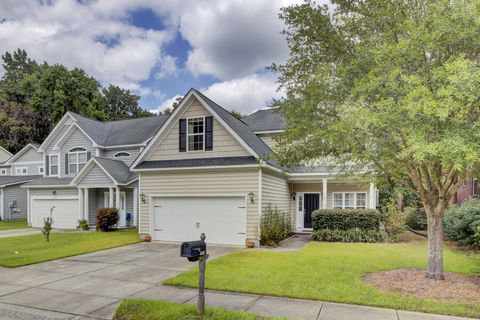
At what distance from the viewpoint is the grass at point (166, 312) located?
16.4 feet

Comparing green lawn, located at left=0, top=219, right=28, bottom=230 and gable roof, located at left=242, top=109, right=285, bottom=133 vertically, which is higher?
gable roof, located at left=242, top=109, right=285, bottom=133

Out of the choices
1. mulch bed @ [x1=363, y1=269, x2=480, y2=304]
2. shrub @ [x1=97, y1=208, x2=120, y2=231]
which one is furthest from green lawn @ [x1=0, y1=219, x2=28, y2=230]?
mulch bed @ [x1=363, y1=269, x2=480, y2=304]

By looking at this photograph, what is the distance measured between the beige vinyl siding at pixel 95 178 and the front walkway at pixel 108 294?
9.47 metres

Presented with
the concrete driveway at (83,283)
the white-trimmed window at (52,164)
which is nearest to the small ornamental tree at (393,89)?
the concrete driveway at (83,283)

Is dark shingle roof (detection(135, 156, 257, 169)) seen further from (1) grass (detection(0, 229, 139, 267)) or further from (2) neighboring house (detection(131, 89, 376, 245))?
→ (1) grass (detection(0, 229, 139, 267))

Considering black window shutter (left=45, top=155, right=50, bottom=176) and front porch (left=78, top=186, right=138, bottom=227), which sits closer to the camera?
front porch (left=78, top=186, right=138, bottom=227)

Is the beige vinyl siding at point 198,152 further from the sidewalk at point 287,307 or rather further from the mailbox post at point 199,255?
the mailbox post at point 199,255

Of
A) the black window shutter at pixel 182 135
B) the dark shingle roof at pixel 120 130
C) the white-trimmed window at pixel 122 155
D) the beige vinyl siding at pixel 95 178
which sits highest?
the dark shingle roof at pixel 120 130

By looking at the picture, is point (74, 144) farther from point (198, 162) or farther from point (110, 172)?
point (198, 162)

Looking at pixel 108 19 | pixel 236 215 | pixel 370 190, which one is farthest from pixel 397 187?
pixel 108 19

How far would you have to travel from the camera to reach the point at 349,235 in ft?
45.8

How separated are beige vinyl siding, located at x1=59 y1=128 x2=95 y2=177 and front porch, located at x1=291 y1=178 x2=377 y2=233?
14.5 metres

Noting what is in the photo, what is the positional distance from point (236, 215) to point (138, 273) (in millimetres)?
5435

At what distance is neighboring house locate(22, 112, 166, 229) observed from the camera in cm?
1914
